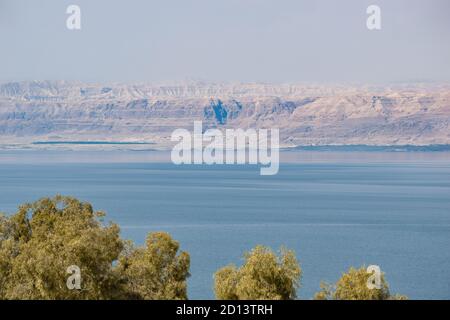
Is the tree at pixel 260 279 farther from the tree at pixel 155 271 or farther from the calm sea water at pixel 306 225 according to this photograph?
the calm sea water at pixel 306 225

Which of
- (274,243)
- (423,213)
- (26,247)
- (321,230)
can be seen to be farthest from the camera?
(423,213)

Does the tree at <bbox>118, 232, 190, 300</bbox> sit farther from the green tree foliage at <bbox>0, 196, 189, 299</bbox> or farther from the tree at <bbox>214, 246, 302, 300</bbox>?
the tree at <bbox>214, 246, 302, 300</bbox>

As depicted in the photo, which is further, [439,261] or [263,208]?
[263,208]

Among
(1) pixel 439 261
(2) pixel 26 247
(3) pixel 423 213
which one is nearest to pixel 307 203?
(3) pixel 423 213

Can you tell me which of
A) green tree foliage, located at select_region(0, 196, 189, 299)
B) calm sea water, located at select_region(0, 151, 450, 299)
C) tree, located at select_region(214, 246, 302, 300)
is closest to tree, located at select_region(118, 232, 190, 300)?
green tree foliage, located at select_region(0, 196, 189, 299)

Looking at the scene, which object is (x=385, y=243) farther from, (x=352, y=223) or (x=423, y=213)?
(x=423, y=213)

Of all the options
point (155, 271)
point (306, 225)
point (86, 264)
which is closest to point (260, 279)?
point (155, 271)
